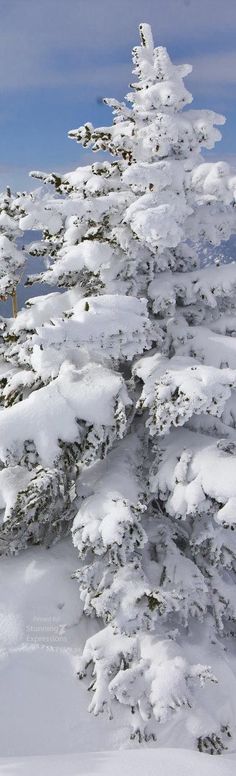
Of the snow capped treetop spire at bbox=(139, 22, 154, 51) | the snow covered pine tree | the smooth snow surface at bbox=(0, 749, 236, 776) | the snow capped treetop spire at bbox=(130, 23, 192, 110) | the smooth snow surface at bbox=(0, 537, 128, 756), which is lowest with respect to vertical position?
the smooth snow surface at bbox=(0, 537, 128, 756)

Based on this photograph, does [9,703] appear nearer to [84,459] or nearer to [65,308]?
[84,459]

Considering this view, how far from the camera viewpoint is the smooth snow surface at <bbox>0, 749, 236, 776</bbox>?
6137 millimetres

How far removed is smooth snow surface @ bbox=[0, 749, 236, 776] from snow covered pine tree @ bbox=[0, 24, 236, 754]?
40.9 inches

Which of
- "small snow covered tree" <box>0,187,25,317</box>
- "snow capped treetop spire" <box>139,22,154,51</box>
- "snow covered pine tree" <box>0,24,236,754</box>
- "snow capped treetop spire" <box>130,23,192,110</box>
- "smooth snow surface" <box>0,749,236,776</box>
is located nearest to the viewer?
"smooth snow surface" <box>0,749,236,776</box>

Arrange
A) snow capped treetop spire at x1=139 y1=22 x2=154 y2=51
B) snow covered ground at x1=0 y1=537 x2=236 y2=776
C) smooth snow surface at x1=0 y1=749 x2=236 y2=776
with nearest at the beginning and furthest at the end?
smooth snow surface at x1=0 y1=749 x2=236 y2=776 → snow covered ground at x1=0 y1=537 x2=236 y2=776 → snow capped treetop spire at x1=139 y1=22 x2=154 y2=51

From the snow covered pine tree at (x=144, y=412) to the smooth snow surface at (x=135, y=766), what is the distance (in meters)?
1.04

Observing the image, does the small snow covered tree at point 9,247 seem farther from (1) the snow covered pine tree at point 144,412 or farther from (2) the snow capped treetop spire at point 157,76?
(2) the snow capped treetop spire at point 157,76

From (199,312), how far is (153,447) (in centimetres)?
285

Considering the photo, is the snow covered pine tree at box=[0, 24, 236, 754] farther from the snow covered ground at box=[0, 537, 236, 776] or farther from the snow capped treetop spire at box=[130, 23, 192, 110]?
the snow covered ground at box=[0, 537, 236, 776]

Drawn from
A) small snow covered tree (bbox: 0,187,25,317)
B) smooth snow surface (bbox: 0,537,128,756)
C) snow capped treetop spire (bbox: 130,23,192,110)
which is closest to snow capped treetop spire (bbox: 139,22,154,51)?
snow capped treetop spire (bbox: 130,23,192,110)

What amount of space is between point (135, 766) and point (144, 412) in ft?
20.0

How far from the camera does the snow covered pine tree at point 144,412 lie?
8500mm

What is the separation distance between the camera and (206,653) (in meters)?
9.74

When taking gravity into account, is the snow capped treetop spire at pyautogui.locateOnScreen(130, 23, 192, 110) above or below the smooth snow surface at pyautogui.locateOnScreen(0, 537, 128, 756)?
above
